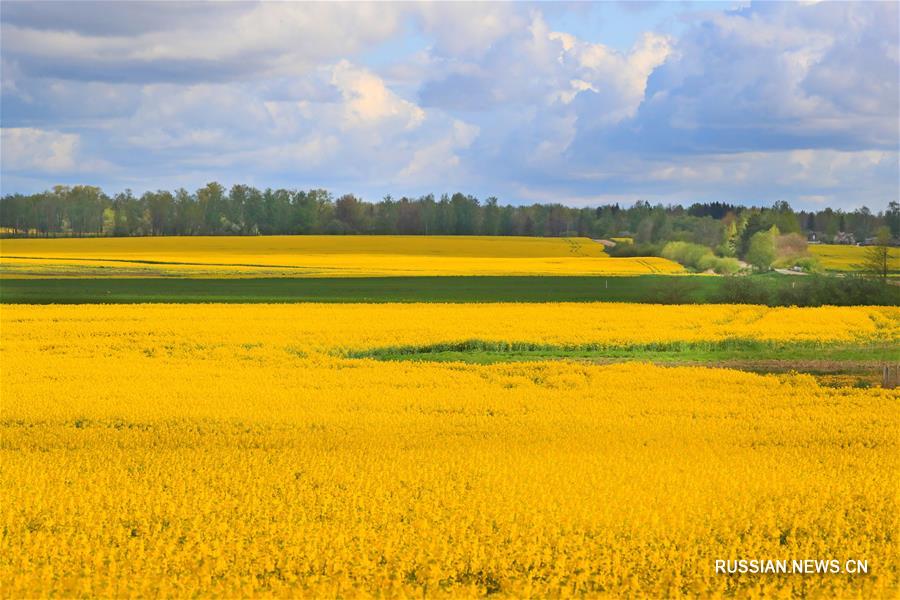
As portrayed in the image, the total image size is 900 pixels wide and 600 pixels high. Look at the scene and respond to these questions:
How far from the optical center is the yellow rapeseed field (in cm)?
1143

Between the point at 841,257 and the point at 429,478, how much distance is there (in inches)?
4640

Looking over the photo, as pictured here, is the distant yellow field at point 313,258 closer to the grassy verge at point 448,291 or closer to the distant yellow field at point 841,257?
the grassy verge at point 448,291

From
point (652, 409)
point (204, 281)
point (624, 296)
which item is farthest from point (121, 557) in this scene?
point (204, 281)

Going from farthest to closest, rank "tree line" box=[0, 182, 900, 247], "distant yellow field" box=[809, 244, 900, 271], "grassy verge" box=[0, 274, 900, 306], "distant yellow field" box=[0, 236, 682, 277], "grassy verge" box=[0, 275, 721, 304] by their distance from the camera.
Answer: "tree line" box=[0, 182, 900, 247], "distant yellow field" box=[809, 244, 900, 271], "distant yellow field" box=[0, 236, 682, 277], "grassy verge" box=[0, 275, 721, 304], "grassy verge" box=[0, 274, 900, 306]

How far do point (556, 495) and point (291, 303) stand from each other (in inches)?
1592

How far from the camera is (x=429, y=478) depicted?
15250 millimetres

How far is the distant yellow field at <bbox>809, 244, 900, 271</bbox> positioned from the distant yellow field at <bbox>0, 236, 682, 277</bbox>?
19608mm

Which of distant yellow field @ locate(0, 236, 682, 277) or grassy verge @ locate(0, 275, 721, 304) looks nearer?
grassy verge @ locate(0, 275, 721, 304)

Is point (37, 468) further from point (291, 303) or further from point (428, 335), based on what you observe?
point (291, 303)

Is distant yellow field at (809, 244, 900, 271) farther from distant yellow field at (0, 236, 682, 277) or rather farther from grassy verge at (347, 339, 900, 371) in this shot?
grassy verge at (347, 339, 900, 371)

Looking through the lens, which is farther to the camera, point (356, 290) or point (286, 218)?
point (286, 218)

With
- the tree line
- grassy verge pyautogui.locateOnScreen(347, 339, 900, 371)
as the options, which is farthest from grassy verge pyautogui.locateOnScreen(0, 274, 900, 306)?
the tree line

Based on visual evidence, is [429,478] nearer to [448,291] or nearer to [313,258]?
[448,291]

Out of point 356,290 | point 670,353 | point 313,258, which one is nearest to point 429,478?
point 670,353
